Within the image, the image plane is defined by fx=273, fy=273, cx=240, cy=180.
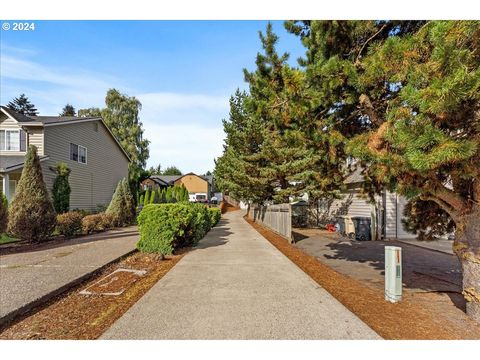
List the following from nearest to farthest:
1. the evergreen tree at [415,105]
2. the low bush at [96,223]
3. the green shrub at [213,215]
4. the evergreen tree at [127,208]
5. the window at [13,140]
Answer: the evergreen tree at [415,105], the low bush at [96,223], the green shrub at [213,215], the evergreen tree at [127,208], the window at [13,140]

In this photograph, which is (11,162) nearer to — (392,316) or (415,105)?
(392,316)

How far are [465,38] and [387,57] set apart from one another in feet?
2.71

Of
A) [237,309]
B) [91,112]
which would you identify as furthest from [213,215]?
[91,112]

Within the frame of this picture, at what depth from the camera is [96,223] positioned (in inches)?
523

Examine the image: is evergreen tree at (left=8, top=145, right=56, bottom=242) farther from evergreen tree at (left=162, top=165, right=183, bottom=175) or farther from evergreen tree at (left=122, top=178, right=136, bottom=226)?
evergreen tree at (left=162, top=165, right=183, bottom=175)

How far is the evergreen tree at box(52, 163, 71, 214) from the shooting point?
49.3 feet

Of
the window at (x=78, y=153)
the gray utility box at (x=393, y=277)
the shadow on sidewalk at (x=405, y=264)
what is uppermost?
the window at (x=78, y=153)

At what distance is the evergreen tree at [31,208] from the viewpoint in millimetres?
9570

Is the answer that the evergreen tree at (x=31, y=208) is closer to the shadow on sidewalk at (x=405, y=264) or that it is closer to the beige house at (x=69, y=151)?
the beige house at (x=69, y=151)

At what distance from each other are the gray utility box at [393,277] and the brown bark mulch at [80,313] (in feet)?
13.8

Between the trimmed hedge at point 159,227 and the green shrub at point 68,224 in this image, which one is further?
the green shrub at point 68,224

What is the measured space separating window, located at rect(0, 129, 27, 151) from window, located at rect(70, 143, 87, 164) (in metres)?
2.48

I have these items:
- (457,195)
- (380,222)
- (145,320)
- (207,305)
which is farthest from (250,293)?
(380,222)

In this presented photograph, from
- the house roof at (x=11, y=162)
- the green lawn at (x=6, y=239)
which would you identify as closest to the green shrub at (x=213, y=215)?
the green lawn at (x=6, y=239)
